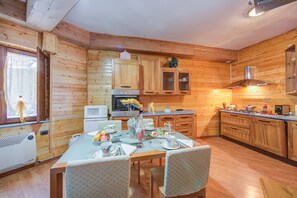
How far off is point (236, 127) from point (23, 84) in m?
4.73

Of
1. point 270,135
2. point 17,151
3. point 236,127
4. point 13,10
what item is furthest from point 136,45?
point 270,135

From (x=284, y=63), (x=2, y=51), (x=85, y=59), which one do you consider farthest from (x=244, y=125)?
(x=2, y=51)

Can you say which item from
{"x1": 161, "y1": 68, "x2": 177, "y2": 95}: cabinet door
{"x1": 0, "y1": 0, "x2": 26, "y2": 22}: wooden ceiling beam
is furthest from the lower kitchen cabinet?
{"x1": 0, "y1": 0, "x2": 26, "y2": 22}: wooden ceiling beam

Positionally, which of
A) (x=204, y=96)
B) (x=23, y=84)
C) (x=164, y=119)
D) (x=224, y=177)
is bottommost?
(x=224, y=177)

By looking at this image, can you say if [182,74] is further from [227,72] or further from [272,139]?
[272,139]

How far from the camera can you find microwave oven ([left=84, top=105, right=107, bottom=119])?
2771 mm

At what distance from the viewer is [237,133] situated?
346 centimetres

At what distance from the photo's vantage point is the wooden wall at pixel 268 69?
9.78 feet

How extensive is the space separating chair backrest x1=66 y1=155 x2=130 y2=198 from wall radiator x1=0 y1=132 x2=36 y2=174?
6.36ft

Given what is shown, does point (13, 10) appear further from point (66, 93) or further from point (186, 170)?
point (186, 170)

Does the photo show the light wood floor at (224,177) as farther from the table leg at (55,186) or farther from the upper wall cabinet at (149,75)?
the upper wall cabinet at (149,75)

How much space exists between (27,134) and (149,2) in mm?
2899

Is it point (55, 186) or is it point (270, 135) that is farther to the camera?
point (270, 135)

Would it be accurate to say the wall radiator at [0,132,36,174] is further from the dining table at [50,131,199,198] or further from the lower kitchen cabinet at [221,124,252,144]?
the lower kitchen cabinet at [221,124,252,144]
